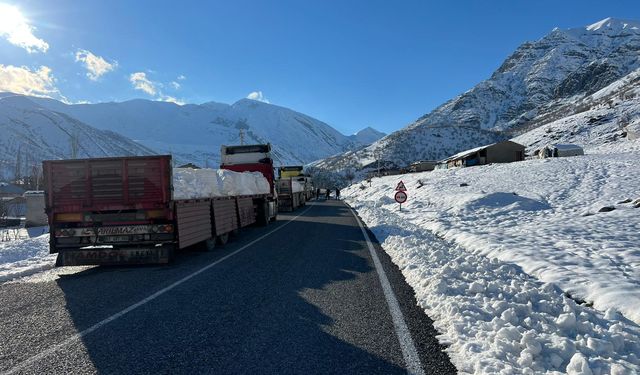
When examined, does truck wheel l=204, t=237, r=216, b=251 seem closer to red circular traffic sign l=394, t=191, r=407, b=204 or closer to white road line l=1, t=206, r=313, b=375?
white road line l=1, t=206, r=313, b=375

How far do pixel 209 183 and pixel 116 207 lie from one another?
9.75ft

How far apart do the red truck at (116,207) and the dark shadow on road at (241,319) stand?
1.96 ft

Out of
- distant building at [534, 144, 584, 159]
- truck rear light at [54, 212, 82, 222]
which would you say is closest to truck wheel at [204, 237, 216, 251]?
truck rear light at [54, 212, 82, 222]

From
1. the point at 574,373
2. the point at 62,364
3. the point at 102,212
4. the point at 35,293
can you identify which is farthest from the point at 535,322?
the point at 102,212

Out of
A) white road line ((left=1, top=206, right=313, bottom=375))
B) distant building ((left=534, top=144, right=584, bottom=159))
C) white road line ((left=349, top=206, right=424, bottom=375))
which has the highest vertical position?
distant building ((left=534, top=144, right=584, bottom=159))

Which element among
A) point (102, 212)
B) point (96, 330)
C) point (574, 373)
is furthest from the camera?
point (102, 212)

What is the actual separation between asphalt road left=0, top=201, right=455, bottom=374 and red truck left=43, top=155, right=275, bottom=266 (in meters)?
0.58

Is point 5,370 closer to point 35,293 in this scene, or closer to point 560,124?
point 35,293

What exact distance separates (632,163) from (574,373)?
109 ft

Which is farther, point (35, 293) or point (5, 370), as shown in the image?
point (35, 293)

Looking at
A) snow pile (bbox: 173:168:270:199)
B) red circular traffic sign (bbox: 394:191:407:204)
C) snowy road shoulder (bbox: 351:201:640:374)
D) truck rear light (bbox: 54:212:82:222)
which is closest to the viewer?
snowy road shoulder (bbox: 351:201:640:374)

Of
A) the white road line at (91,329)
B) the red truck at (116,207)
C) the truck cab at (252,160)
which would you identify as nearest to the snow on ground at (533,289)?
the white road line at (91,329)

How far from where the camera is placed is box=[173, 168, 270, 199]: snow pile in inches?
386

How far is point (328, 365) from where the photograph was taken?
12.5 ft
